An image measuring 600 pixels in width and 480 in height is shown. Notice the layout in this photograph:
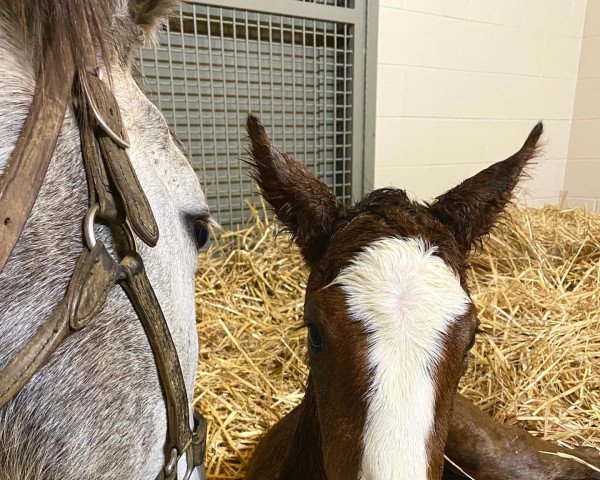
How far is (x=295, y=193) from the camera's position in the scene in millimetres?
916

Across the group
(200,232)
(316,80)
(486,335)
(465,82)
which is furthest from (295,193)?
(465,82)

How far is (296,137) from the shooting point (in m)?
2.46

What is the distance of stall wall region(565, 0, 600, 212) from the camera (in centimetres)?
333

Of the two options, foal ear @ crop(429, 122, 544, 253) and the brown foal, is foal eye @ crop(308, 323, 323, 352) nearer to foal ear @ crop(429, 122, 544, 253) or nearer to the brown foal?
the brown foal

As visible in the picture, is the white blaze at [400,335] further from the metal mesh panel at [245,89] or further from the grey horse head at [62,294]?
the metal mesh panel at [245,89]

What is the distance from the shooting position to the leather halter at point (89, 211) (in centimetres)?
46

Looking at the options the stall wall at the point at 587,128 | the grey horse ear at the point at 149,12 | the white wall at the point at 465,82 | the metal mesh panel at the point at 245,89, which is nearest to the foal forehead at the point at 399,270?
→ the grey horse ear at the point at 149,12

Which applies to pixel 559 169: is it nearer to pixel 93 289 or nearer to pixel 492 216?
pixel 492 216

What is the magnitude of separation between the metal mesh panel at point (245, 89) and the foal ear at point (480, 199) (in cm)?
137

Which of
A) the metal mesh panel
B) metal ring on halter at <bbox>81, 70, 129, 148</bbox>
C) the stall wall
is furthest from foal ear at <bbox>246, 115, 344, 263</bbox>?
the stall wall

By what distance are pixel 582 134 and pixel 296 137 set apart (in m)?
2.43

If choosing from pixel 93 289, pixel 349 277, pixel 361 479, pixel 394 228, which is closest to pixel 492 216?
pixel 394 228

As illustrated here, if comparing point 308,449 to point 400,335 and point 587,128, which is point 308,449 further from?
point 587,128

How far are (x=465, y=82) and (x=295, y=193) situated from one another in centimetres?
242
